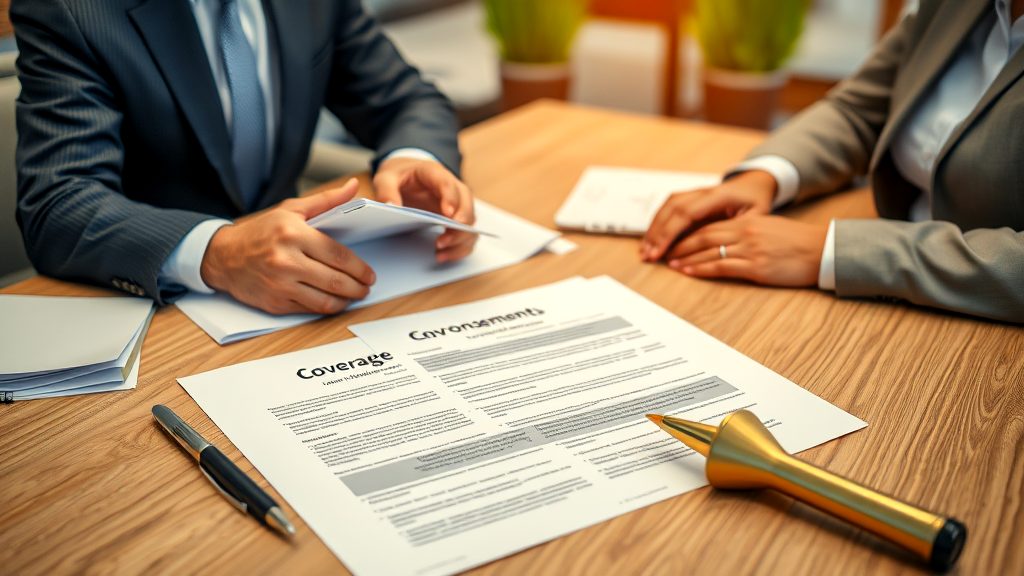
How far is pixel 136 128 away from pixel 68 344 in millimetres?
435

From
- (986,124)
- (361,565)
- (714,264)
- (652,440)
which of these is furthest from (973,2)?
(361,565)

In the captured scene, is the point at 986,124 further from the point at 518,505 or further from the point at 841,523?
the point at 518,505

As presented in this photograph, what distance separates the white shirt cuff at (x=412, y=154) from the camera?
1319 millimetres

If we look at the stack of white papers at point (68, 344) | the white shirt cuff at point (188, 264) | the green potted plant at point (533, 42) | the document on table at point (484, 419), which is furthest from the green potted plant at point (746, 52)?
the stack of white papers at point (68, 344)

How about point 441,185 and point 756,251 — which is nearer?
point 756,251

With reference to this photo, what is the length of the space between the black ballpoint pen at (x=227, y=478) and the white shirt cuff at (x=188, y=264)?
0.27 metres

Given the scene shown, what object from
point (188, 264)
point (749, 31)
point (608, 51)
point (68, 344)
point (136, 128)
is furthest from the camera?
point (608, 51)

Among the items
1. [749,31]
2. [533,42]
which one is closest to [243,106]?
[533,42]

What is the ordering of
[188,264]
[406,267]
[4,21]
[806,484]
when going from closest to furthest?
[806,484]
[188,264]
[406,267]
[4,21]

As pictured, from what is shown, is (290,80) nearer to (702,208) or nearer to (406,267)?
(406,267)

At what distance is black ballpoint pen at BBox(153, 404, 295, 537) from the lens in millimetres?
651

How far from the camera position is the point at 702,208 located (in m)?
1.16

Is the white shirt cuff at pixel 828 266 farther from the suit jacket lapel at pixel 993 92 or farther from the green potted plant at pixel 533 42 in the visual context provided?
the green potted plant at pixel 533 42

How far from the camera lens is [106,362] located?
846 millimetres
